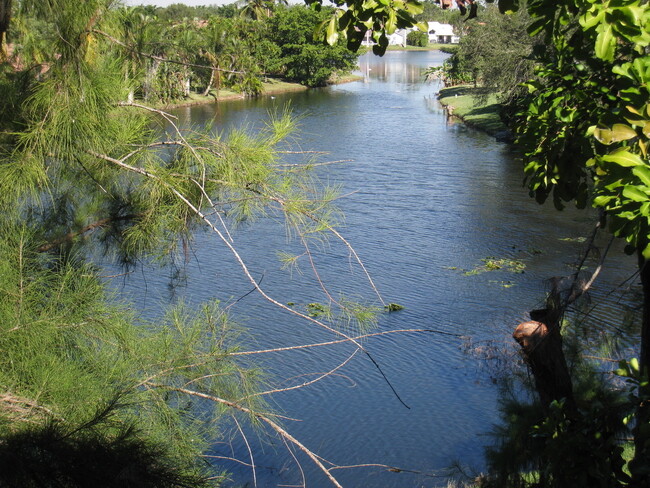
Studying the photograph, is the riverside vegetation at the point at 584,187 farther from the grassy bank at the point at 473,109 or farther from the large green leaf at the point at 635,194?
the grassy bank at the point at 473,109

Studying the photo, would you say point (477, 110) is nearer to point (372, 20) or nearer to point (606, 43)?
point (372, 20)

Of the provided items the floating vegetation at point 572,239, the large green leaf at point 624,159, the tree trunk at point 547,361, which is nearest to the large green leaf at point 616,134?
the large green leaf at point 624,159

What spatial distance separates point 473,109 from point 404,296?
63.3 ft

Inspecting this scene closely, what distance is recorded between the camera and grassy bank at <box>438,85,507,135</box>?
24.3 meters

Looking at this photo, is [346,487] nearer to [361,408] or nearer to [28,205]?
[361,408]

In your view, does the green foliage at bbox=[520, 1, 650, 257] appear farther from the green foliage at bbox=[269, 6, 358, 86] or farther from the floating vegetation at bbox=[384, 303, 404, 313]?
the green foliage at bbox=[269, 6, 358, 86]

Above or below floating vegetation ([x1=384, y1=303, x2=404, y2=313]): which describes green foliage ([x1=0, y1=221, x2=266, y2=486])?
above

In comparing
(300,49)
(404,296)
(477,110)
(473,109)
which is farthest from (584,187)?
(300,49)

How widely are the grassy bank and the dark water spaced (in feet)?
19.6

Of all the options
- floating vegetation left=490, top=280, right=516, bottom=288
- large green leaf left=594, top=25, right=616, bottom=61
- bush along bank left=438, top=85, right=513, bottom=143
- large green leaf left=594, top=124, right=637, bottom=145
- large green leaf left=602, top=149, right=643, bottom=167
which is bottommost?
floating vegetation left=490, top=280, right=516, bottom=288

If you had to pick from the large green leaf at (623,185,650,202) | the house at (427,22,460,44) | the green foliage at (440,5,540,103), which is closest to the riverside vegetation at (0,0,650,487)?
the large green leaf at (623,185,650,202)

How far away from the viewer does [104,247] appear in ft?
14.0

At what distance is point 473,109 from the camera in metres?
27.9

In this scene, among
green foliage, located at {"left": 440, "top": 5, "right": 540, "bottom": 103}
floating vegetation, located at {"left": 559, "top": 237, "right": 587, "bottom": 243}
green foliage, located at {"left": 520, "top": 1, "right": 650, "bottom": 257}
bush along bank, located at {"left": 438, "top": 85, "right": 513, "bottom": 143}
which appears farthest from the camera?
bush along bank, located at {"left": 438, "top": 85, "right": 513, "bottom": 143}
